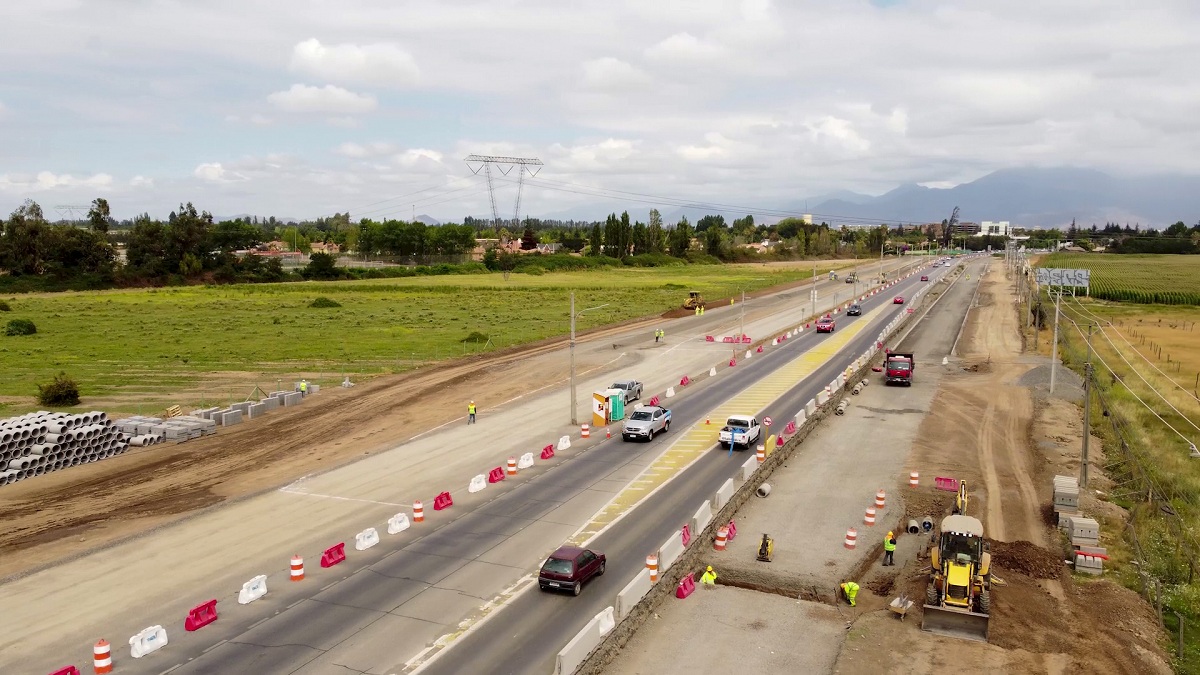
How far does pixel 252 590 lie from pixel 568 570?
10.3 metres

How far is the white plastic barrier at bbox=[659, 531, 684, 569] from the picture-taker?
28.0 meters

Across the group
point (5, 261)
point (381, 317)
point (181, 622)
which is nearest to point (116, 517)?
point (181, 622)

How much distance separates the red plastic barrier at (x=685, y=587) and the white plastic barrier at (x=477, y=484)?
1359 centimetres

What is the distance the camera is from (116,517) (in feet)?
119

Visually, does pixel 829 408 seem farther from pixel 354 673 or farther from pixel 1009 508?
pixel 354 673

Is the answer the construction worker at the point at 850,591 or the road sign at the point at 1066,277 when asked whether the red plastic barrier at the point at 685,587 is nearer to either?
the construction worker at the point at 850,591

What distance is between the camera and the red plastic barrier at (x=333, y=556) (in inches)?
1172

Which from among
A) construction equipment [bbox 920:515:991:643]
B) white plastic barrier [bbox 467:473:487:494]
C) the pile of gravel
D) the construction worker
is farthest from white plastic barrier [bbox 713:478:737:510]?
the pile of gravel

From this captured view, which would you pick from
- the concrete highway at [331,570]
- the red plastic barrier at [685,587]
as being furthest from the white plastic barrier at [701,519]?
the red plastic barrier at [685,587]

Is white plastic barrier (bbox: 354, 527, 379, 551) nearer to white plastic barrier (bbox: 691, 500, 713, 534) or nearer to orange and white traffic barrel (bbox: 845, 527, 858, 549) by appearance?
white plastic barrier (bbox: 691, 500, 713, 534)

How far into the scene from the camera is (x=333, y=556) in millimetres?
30062

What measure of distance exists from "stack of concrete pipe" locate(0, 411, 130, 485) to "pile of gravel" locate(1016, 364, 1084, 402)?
6643cm

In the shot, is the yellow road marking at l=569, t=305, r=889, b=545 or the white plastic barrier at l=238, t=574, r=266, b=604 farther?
the yellow road marking at l=569, t=305, r=889, b=545

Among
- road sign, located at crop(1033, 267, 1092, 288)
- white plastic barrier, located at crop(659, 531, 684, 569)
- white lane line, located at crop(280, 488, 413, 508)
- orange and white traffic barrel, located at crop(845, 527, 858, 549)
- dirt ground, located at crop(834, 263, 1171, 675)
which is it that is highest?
road sign, located at crop(1033, 267, 1092, 288)
